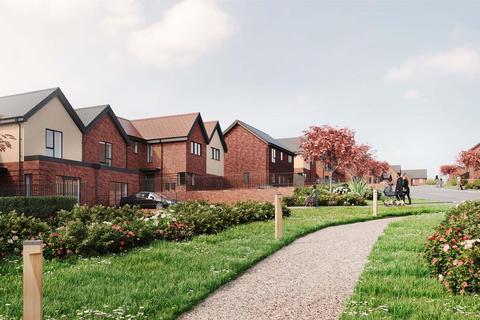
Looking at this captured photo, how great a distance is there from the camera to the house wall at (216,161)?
4612 centimetres

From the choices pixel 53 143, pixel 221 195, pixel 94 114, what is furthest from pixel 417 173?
pixel 53 143

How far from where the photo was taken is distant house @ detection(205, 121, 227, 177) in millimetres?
46344

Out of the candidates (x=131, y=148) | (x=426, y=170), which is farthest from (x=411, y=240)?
(x=426, y=170)

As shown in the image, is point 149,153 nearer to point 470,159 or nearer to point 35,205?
point 35,205

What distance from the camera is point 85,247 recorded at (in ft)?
32.0

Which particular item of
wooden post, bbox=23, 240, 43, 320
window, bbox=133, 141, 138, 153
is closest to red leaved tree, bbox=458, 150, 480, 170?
window, bbox=133, 141, 138, 153

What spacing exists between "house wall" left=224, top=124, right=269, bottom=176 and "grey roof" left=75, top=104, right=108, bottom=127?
19.5m

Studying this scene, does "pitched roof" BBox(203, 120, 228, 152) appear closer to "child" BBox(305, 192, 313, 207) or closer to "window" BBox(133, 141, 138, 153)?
"window" BBox(133, 141, 138, 153)

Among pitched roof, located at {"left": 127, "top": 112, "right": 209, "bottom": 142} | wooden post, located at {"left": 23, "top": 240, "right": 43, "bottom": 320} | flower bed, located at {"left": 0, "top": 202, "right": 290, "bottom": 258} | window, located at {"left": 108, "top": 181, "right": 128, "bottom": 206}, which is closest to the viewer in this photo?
wooden post, located at {"left": 23, "top": 240, "right": 43, "bottom": 320}

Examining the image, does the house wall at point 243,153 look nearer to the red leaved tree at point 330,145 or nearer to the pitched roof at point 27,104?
the red leaved tree at point 330,145

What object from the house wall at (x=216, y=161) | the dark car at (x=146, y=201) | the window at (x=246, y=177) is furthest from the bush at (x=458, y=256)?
the window at (x=246, y=177)

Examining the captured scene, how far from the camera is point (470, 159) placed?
71375 millimetres

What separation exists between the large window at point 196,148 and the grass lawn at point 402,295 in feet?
108

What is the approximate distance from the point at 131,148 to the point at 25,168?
1388cm
